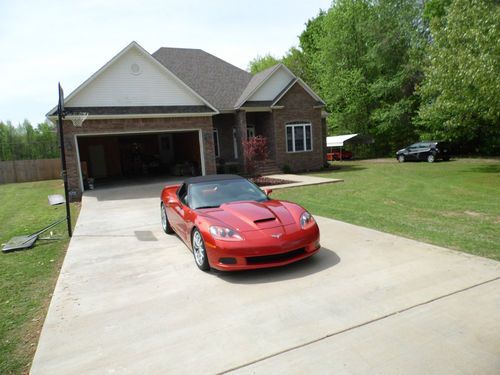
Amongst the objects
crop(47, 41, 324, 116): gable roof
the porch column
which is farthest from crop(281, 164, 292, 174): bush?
crop(47, 41, 324, 116): gable roof

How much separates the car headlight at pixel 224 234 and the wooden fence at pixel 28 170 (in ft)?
83.6

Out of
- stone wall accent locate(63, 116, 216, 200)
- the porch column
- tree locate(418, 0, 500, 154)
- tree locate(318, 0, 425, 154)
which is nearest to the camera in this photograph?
tree locate(418, 0, 500, 154)

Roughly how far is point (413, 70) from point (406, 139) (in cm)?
664

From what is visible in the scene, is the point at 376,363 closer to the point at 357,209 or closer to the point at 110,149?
the point at 357,209

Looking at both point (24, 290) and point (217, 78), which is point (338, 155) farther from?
point (24, 290)

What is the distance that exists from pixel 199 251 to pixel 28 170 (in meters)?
26.2

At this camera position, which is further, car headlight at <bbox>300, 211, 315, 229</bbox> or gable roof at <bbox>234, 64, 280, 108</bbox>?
gable roof at <bbox>234, 64, 280, 108</bbox>

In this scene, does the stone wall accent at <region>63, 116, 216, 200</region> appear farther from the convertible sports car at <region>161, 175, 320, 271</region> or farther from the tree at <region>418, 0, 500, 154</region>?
the tree at <region>418, 0, 500, 154</region>

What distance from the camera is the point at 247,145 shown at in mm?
17078

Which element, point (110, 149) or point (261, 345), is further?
point (110, 149)

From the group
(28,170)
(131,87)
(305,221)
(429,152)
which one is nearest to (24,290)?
(305,221)

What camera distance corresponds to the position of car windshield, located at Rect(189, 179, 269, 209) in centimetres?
582

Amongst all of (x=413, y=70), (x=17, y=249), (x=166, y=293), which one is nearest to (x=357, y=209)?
(x=166, y=293)

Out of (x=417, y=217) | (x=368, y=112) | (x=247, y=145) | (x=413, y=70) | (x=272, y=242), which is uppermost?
(x=413, y=70)
